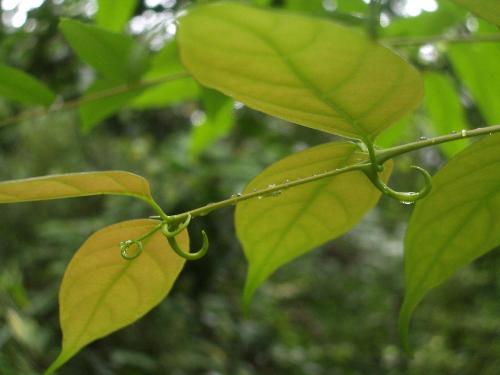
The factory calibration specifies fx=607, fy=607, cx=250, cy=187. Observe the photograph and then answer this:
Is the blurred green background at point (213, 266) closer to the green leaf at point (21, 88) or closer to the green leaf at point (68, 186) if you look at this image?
the green leaf at point (21, 88)

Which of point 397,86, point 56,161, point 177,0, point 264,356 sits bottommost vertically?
point 264,356

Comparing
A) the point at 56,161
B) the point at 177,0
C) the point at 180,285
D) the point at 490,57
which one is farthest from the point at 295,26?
the point at 56,161

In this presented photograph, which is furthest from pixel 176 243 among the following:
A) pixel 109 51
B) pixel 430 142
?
pixel 109 51

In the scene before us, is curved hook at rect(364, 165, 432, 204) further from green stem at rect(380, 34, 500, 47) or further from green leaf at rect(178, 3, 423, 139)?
green stem at rect(380, 34, 500, 47)

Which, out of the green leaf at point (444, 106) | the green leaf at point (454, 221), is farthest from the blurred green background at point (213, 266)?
the green leaf at point (454, 221)

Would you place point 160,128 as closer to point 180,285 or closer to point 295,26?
point 180,285

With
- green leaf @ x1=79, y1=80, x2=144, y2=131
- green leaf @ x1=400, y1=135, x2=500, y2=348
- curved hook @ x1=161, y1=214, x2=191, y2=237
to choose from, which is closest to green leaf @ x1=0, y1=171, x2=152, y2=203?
curved hook @ x1=161, y1=214, x2=191, y2=237
